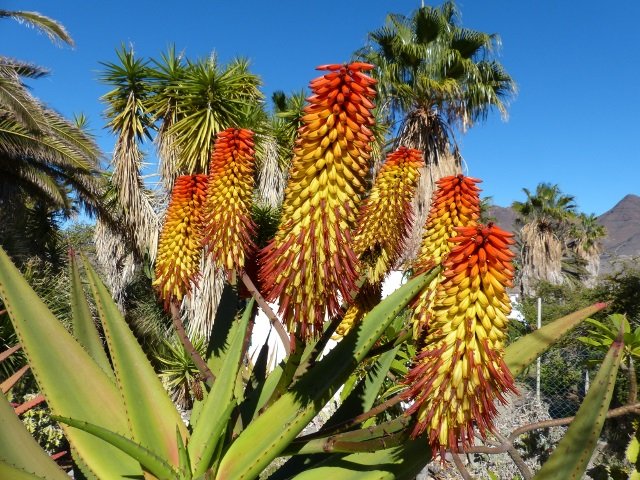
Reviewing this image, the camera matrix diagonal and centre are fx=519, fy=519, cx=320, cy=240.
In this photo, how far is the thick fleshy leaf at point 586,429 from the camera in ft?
4.57

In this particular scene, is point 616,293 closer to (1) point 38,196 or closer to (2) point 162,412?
(2) point 162,412

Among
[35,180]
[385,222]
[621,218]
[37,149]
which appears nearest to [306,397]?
[385,222]

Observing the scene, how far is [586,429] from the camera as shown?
4.64ft

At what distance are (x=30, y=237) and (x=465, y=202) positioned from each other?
41.8 ft

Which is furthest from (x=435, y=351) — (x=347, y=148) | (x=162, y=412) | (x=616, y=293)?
(x=616, y=293)

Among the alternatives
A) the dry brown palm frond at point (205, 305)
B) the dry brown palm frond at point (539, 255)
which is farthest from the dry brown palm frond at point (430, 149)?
the dry brown palm frond at point (539, 255)

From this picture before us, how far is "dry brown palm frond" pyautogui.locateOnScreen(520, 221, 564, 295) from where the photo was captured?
25.0 meters

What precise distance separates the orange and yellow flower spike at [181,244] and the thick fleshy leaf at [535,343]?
45.5 inches

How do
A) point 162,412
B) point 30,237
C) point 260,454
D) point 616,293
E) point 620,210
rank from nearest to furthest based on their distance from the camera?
1. point 260,454
2. point 162,412
3. point 616,293
4. point 30,237
5. point 620,210

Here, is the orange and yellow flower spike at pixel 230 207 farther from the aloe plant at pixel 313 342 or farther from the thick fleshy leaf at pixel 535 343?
the thick fleshy leaf at pixel 535 343

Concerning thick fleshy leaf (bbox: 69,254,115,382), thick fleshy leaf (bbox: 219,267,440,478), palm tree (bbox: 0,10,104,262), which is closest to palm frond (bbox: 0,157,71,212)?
palm tree (bbox: 0,10,104,262)

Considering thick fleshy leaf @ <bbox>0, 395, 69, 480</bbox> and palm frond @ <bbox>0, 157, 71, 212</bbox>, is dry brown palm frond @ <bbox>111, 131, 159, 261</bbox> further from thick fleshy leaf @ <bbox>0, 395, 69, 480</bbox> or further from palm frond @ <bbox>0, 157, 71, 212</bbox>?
thick fleshy leaf @ <bbox>0, 395, 69, 480</bbox>

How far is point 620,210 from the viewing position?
541 feet

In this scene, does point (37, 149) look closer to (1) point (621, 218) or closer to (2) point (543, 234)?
(2) point (543, 234)
